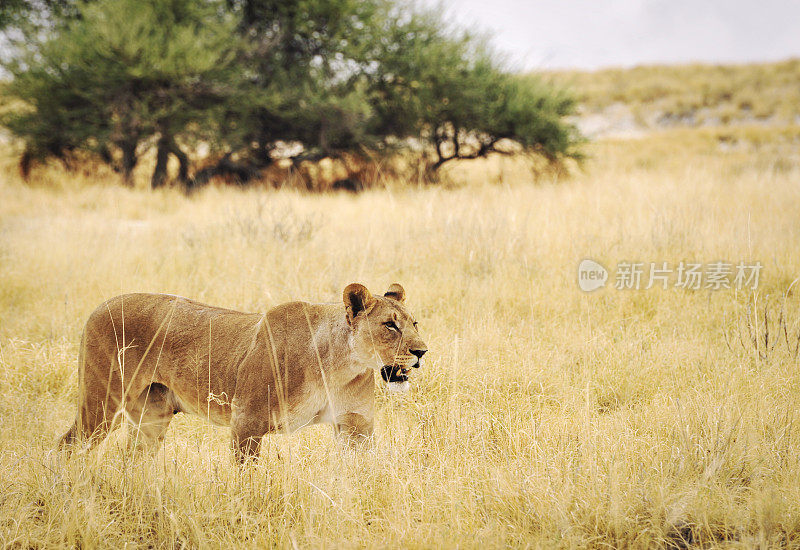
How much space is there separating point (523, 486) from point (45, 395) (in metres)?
3.13

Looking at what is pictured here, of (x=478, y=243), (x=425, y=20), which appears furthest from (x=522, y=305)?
(x=425, y=20)

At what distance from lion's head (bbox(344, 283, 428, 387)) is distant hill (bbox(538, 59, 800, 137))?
22.3 m

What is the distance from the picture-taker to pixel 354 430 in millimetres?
2574

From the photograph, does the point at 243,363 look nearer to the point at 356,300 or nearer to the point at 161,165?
the point at 356,300

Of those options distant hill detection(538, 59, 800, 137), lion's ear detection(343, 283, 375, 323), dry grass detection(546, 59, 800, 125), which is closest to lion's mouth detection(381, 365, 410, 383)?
lion's ear detection(343, 283, 375, 323)

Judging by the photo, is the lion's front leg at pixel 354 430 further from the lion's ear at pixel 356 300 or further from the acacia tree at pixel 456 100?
the acacia tree at pixel 456 100

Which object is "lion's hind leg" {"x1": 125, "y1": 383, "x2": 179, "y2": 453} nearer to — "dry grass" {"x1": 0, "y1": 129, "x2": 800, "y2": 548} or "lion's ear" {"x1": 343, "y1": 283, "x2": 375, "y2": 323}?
"dry grass" {"x1": 0, "y1": 129, "x2": 800, "y2": 548}

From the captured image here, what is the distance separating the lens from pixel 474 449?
3.02m

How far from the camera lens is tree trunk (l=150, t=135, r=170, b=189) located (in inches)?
491

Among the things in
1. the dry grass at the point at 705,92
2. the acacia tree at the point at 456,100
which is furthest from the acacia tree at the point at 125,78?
the dry grass at the point at 705,92

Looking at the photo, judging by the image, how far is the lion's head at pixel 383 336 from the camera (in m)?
2.33

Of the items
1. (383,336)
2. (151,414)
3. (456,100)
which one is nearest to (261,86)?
(456,100)

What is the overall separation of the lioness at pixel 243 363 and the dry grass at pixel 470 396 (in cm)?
23

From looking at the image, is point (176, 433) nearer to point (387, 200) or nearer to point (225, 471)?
point (225, 471)
